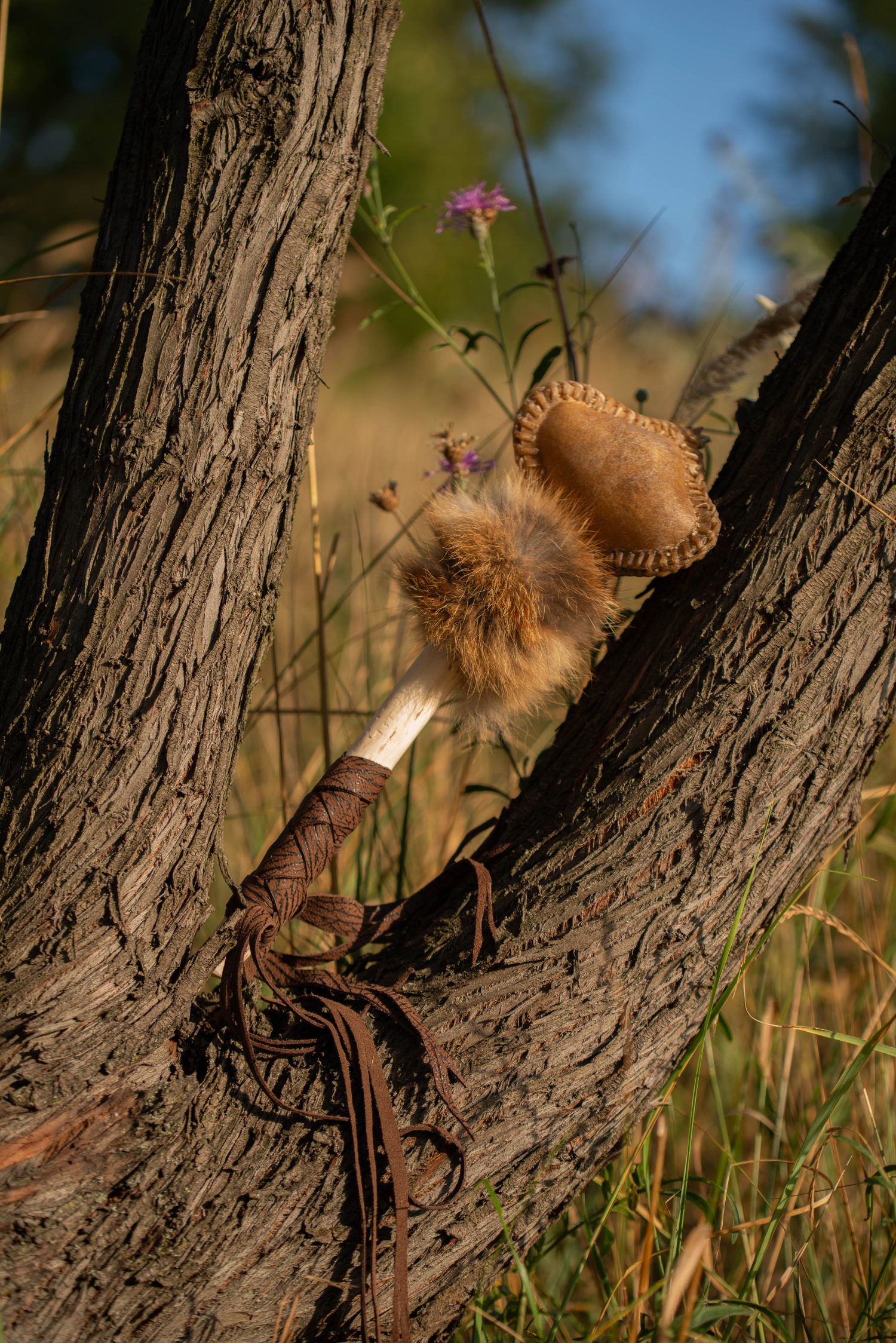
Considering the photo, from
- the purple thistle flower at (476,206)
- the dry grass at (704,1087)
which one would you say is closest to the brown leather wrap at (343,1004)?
the dry grass at (704,1087)

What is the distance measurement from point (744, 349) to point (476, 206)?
476mm

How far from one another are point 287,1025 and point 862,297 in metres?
1.04

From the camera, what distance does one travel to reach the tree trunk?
0.86 metres

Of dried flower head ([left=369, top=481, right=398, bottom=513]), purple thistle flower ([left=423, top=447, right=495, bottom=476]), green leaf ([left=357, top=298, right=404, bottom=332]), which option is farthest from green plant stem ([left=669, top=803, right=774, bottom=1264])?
green leaf ([left=357, top=298, right=404, bottom=332])

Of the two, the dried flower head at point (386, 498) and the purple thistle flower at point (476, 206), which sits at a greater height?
the purple thistle flower at point (476, 206)

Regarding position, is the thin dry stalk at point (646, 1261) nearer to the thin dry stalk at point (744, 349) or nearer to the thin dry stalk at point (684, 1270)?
the thin dry stalk at point (684, 1270)

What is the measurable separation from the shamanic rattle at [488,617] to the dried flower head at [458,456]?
0.85ft

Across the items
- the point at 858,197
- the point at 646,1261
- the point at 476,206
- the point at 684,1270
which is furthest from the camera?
the point at 476,206

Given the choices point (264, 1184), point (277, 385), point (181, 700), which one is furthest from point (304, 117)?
point (264, 1184)

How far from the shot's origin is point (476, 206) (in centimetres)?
141

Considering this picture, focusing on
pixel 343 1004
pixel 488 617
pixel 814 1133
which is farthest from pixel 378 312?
pixel 814 1133

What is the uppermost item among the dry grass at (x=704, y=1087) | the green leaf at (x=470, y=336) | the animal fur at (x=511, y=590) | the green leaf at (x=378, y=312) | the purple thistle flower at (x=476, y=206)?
the purple thistle flower at (x=476, y=206)

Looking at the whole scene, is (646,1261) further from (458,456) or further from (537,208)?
(537,208)

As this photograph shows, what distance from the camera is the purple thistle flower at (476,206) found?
1.41 m
